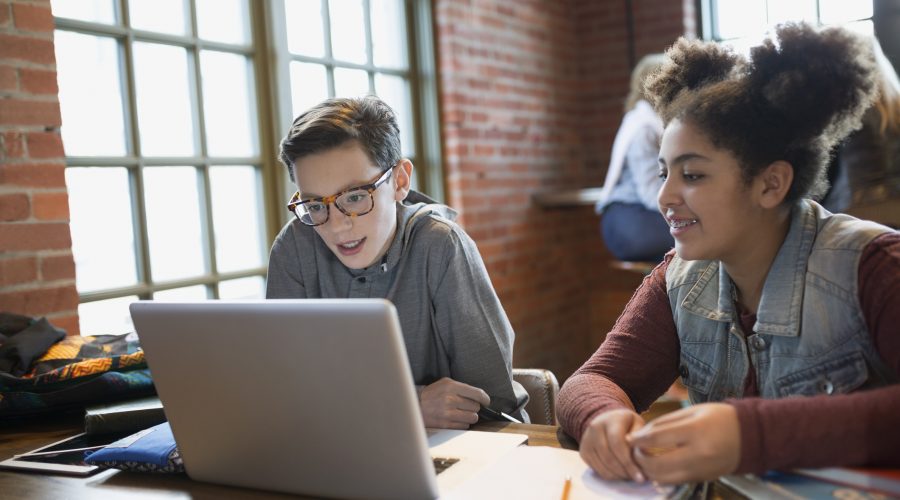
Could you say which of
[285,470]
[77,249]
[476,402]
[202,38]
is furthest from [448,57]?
[285,470]

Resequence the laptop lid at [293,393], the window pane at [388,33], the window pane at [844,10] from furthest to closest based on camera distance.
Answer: the window pane at [844,10] < the window pane at [388,33] < the laptop lid at [293,393]

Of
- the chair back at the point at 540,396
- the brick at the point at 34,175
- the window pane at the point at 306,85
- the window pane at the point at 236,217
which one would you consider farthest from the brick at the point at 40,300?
the chair back at the point at 540,396

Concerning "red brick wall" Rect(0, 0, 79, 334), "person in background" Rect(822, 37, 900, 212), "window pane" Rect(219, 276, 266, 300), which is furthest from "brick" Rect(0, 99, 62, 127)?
"person in background" Rect(822, 37, 900, 212)

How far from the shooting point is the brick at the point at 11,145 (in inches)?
80.1

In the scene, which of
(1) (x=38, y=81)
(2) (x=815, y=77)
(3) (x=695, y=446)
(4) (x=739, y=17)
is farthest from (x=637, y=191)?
(3) (x=695, y=446)

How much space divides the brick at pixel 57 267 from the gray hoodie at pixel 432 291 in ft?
2.59

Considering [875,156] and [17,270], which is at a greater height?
[875,156]

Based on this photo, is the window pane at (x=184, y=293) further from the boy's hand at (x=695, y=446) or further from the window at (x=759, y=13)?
the window at (x=759, y=13)

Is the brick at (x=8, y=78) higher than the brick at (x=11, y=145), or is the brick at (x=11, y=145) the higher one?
the brick at (x=8, y=78)

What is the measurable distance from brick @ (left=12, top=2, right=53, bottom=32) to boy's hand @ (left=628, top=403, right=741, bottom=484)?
6.30ft

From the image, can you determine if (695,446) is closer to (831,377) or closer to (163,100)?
(831,377)

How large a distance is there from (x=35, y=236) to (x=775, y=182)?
1.78m

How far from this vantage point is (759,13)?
429 cm

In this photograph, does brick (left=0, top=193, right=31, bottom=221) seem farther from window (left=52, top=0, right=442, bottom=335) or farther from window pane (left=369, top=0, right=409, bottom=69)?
window pane (left=369, top=0, right=409, bottom=69)
